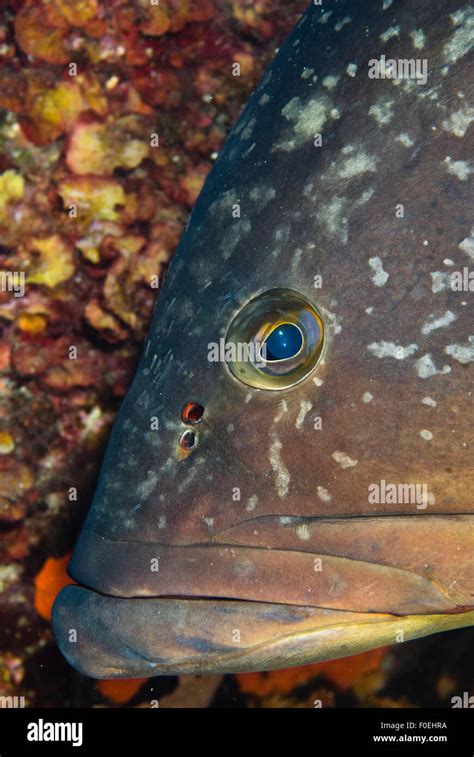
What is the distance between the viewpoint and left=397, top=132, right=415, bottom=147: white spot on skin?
8.73 ft

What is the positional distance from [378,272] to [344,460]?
0.76m

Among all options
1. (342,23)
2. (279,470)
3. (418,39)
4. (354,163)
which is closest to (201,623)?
(279,470)

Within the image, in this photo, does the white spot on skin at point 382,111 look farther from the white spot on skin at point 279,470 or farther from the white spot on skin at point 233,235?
the white spot on skin at point 279,470

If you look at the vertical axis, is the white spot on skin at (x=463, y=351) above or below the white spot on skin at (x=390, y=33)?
Answer: below

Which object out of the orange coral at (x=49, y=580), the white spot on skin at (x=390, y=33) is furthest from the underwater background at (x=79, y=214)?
the white spot on skin at (x=390, y=33)

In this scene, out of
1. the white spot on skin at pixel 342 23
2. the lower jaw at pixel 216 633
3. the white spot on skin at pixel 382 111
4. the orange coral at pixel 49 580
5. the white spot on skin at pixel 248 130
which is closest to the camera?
the lower jaw at pixel 216 633

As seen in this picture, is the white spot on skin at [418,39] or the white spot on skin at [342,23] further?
the white spot on skin at [342,23]

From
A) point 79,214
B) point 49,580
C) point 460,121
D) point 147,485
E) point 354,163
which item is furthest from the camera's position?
point 49,580

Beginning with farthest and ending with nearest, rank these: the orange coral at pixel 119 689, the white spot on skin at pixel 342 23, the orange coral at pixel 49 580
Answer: the orange coral at pixel 119 689 → the orange coral at pixel 49 580 → the white spot on skin at pixel 342 23

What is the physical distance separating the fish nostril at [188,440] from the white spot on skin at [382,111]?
1.52 metres

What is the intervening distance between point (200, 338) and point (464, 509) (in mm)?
1276

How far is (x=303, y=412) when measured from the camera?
263 cm

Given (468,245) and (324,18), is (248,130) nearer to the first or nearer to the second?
(324,18)

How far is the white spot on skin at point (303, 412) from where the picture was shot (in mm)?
2629
